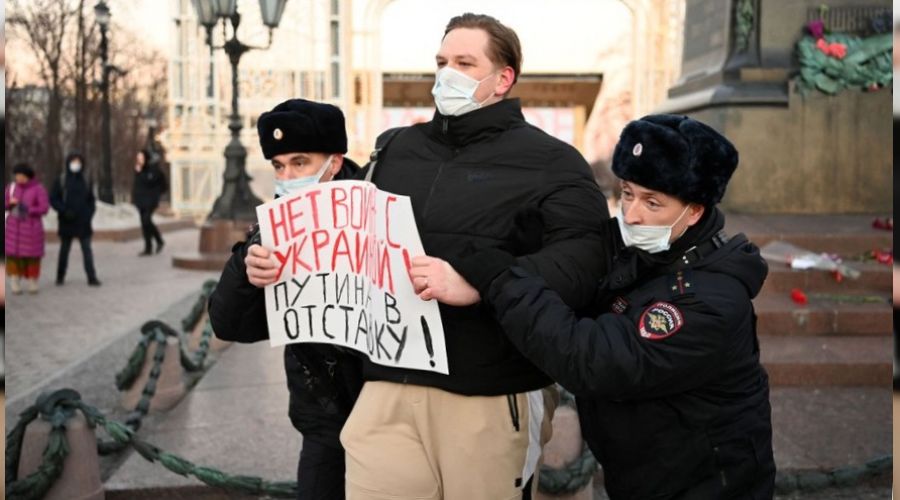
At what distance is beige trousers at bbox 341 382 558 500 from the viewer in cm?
239

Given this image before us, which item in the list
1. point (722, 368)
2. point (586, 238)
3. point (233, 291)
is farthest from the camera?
point (233, 291)

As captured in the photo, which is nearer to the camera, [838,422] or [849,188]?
[838,422]

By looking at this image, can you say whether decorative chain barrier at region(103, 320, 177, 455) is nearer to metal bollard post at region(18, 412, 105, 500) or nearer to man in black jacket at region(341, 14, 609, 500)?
metal bollard post at region(18, 412, 105, 500)

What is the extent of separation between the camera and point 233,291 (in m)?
2.74

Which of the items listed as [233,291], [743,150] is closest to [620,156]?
[233,291]

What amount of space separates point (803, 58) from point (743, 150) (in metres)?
0.94

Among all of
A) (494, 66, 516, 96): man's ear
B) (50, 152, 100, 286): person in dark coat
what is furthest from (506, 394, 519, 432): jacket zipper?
(50, 152, 100, 286): person in dark coat

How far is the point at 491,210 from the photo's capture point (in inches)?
94.6

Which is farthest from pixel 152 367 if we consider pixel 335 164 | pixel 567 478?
pixel 335 164

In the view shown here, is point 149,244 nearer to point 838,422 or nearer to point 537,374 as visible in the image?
point 838,422

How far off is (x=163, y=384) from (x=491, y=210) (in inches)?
163

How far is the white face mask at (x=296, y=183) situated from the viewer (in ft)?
9.32

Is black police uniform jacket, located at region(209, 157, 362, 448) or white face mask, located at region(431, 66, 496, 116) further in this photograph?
black police uniform jacket, located at region(209, 157, 362, 448)

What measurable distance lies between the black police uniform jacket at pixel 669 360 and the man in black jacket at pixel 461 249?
18cm
